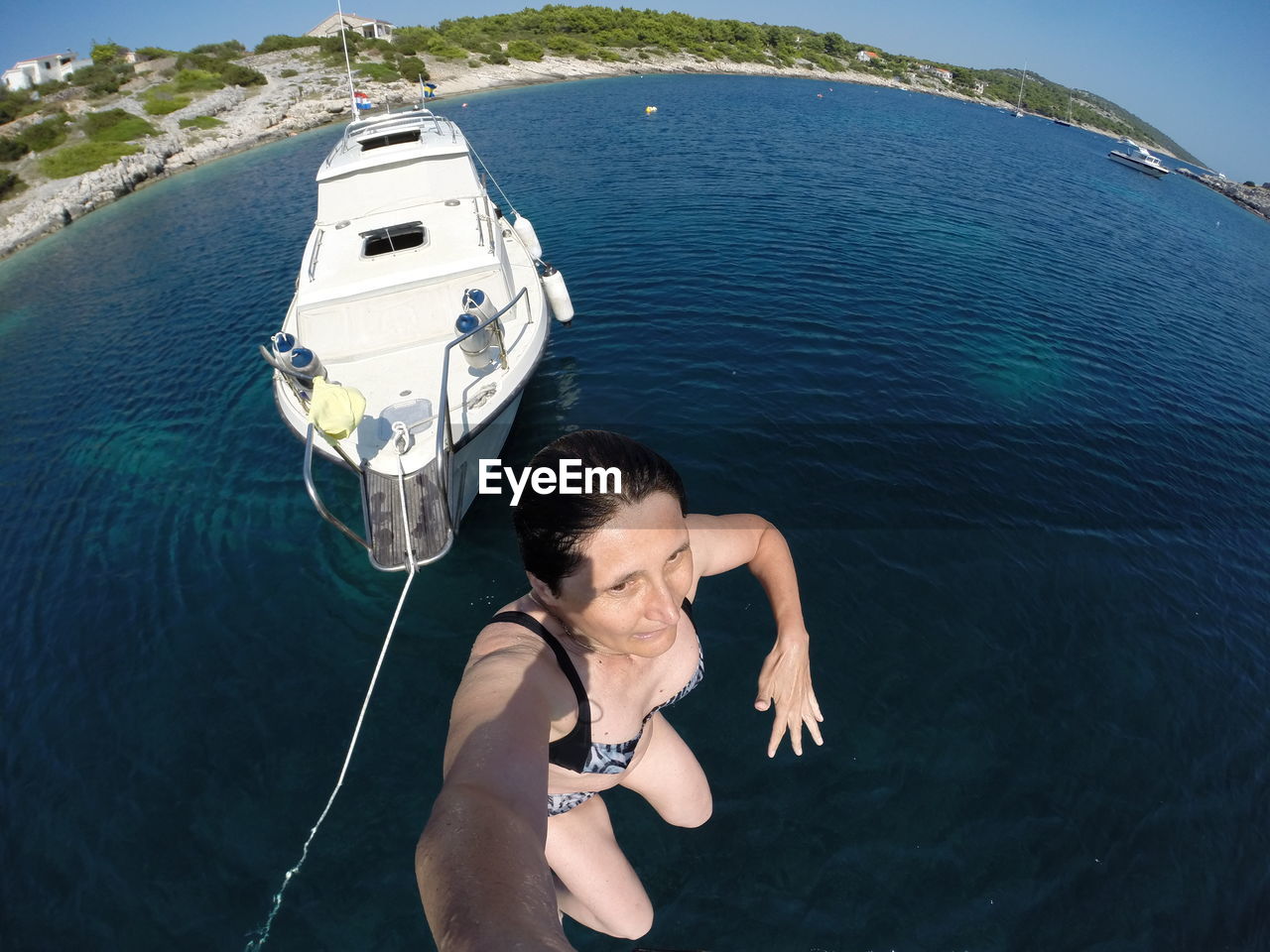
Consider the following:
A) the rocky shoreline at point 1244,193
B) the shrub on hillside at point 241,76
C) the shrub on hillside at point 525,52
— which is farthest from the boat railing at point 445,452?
the shrub on hillside at point 525,52

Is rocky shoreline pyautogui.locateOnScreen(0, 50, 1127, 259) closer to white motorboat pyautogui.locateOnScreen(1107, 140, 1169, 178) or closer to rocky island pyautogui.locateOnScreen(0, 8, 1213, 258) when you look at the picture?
rocky island pyautogui.locateOnScreen(0, 8, 1213, 258)

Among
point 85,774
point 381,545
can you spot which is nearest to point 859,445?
point 381,545

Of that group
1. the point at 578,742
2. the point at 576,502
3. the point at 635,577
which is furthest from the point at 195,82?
the point at 635,577

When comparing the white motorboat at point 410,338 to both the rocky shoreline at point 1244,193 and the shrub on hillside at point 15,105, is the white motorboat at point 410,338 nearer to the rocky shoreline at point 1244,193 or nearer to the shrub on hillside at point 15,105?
the shrub on hillside at point 15,105

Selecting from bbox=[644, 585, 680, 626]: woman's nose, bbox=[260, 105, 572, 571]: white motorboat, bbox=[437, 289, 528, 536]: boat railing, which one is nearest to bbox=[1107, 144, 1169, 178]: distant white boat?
A: bbox=[260, 105, 572, 571]: white motorboat

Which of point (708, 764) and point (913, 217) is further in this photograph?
point (913, 217)

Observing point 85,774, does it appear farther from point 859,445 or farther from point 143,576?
point 859,445
